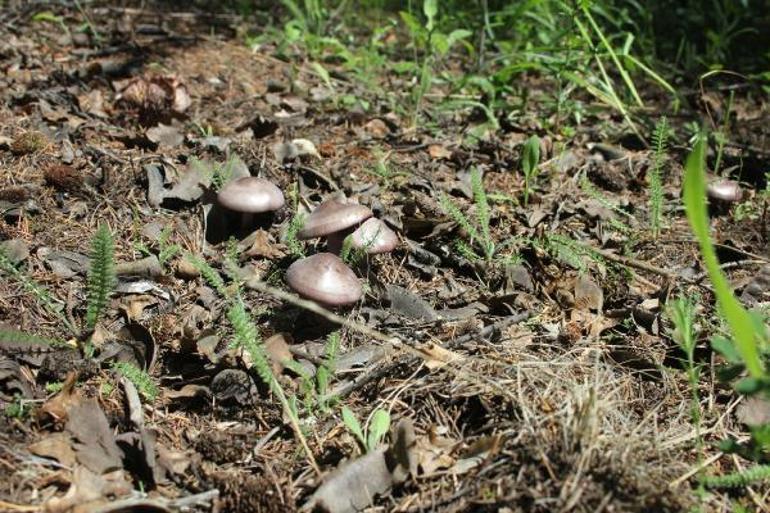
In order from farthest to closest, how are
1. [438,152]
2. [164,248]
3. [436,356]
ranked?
[438,152]
[164,248]
[436,356]

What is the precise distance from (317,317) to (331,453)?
62 centimetres

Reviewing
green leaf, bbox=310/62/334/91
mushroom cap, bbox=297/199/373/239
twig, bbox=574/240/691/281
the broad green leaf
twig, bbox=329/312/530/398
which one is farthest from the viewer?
green leaf, bbox=310/62/334/91

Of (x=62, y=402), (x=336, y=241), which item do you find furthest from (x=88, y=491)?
(x=336, y=241)

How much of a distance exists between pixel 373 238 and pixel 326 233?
177 millimetres

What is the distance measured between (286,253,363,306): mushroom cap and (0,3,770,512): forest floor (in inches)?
5.5

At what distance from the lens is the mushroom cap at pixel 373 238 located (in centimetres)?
259

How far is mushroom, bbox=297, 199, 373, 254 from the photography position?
8.41 feet

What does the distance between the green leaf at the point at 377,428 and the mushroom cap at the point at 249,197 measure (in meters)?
1.16

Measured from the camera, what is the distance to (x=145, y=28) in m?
4.89

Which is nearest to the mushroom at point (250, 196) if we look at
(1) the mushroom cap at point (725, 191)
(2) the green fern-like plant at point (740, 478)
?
(2) the green fern-like plant at point (740, 478)

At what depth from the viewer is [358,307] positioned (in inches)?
99.2

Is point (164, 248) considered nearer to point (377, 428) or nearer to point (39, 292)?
point (39, 292)

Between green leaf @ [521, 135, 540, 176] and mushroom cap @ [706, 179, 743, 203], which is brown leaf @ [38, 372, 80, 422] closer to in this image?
green leaf @ [521, 135, 540, 176]

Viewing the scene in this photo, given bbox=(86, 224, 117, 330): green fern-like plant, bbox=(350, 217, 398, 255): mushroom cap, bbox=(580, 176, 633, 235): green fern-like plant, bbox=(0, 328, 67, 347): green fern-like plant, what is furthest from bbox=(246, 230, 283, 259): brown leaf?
bbox=(580, 176, 633, 235): green fern-like plant
